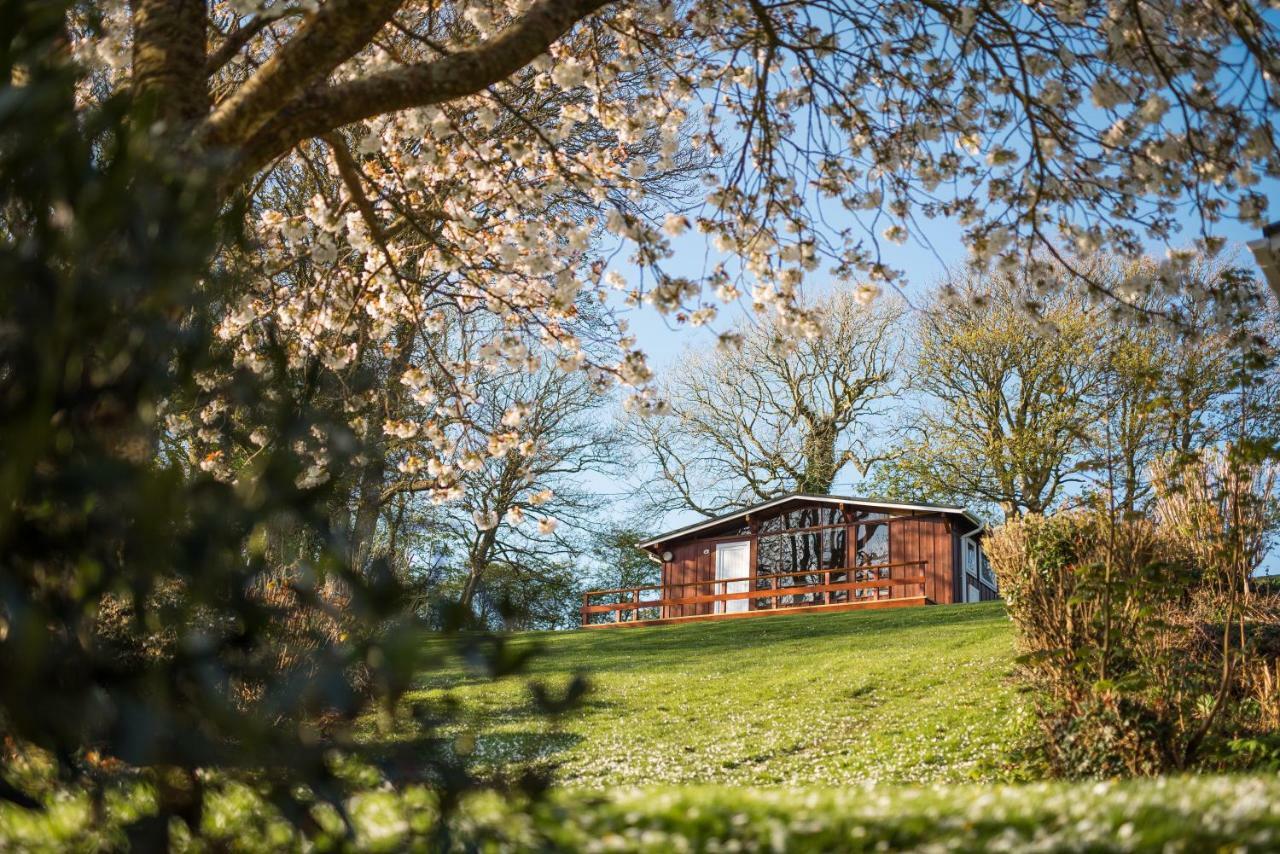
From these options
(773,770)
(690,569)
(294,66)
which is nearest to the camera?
(294,66)

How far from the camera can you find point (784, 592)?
2512cm

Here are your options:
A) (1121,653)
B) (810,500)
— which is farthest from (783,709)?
(810,500)

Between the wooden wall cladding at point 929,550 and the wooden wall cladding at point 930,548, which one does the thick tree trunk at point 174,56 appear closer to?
the wooden wall cladding at point 929,550

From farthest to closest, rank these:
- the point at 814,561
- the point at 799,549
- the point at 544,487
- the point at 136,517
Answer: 1. the point at 799,549
2. the point at 814,561
3. the point at 544,487
4. the point at 136,517

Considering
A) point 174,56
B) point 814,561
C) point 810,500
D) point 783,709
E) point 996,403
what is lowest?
point 783,709

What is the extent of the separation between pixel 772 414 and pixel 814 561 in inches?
162

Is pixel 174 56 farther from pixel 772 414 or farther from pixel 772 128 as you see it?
pixel 772 414

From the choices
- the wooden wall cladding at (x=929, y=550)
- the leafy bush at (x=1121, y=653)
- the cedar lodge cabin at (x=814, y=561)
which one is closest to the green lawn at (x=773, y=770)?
the leafy bush at (x=1121, y=653)

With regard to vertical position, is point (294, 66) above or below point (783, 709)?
above

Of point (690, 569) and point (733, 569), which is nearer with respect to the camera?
point (733, 569)

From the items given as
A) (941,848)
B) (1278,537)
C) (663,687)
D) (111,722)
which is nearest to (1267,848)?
(941,848)

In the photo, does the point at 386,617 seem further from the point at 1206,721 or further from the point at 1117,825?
the point at 1206,721

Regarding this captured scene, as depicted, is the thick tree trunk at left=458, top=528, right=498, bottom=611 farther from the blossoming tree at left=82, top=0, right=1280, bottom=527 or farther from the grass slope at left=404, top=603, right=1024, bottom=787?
the blossoming tree at left=82, top=0, right=1280, bottom=527

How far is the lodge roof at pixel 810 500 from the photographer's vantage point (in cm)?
2520
